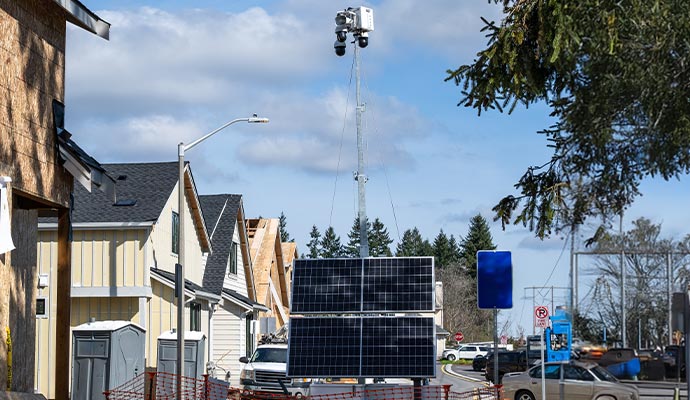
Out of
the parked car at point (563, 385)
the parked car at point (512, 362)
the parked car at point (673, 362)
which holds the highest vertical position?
the parked car at point (673, 362)

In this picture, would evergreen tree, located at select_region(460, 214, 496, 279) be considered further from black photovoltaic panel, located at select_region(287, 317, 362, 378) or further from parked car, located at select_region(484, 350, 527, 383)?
black photovoltaic panel, located at select_region(287, 317, 362, 378)

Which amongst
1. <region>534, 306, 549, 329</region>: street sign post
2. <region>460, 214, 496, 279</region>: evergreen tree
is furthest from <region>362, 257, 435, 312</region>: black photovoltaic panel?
<region>460, 214, 496, 279</region>: evergreen tree

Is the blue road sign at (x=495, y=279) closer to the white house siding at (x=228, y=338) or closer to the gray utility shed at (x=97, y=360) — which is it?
the gray utility shed at (x=97, y=360)

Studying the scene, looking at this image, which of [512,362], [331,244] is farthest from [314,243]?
[512,362]

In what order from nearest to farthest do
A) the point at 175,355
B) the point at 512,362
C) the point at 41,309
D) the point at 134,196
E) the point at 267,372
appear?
the point at 175,355 < the point at 267,372 < the point at 41,309 < the point at 134,196 < the point at 512,362

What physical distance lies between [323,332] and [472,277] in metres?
111

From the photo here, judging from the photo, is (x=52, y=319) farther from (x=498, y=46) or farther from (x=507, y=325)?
(x=507, y=325)

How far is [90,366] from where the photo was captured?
23.3 meters

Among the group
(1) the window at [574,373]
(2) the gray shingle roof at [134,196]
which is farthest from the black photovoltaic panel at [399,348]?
(2) the gray shingle roof at [134,196]

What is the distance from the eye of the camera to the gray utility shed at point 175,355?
1093 inches

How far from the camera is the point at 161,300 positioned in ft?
111

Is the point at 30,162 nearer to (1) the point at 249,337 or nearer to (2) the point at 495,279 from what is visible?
(2) the point at 495,279

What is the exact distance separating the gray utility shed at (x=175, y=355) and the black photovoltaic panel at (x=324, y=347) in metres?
7.33

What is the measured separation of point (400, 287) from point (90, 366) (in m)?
6.98
